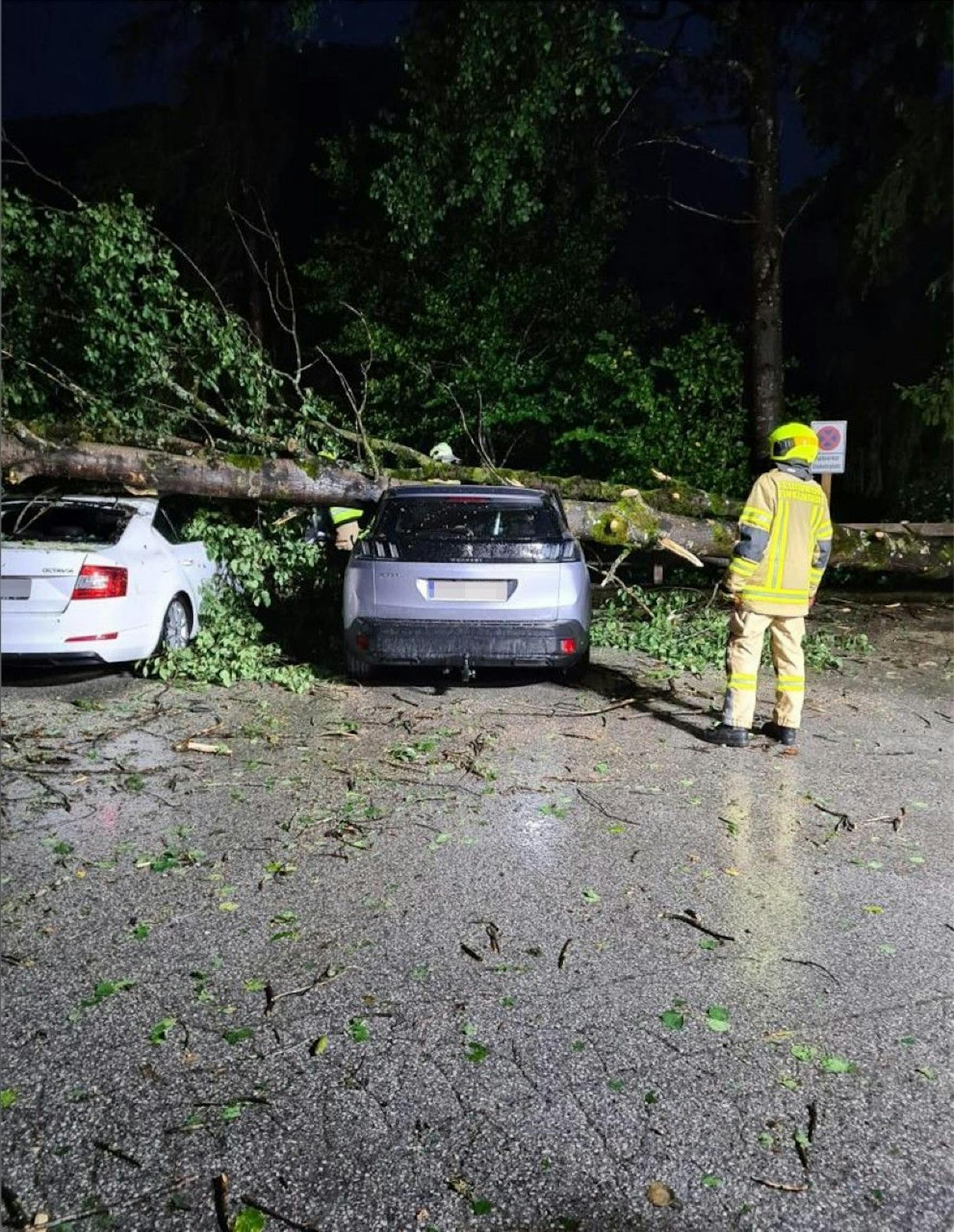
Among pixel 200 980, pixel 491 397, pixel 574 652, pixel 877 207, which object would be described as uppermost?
pixel 877 207

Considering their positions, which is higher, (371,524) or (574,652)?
(371,524)

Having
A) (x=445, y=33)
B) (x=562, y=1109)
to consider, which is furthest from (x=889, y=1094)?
(x=445, y=33)

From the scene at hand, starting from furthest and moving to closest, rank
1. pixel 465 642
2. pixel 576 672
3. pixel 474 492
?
pixel 576 672
pixel 474 492
pixel 465 642

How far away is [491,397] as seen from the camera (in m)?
14.8

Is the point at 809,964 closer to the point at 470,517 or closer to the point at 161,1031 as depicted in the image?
the point at 161,1031

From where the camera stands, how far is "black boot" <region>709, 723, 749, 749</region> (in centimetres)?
572

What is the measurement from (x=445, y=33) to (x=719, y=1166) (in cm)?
1178

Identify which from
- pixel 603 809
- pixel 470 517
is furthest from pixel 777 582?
pixel 470 517

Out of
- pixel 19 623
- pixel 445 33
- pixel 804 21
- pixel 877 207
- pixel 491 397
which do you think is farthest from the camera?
pixel 491 397

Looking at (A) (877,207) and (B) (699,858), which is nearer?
(B) (699,858)

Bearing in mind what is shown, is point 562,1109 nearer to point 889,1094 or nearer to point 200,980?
point 889,1094

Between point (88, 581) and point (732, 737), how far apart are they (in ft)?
15.2

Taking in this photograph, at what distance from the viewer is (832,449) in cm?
1027

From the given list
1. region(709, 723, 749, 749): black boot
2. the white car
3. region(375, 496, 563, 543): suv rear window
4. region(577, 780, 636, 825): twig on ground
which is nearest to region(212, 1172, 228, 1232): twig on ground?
region(577, 780, 636, 825): twig on ground
